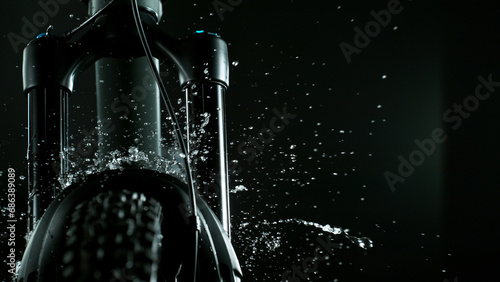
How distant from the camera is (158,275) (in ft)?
1.50

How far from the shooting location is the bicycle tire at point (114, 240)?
45 cm

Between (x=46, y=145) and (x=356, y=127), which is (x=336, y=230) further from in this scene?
(x=46, y=145)

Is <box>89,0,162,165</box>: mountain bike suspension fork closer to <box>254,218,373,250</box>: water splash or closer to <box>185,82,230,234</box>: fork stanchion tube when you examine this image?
<box>185,82,230,234</box>: fork stanchion tube

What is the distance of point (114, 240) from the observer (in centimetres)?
46

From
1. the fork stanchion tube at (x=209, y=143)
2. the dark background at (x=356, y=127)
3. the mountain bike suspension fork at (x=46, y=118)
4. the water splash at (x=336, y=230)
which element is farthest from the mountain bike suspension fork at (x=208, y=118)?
the water splash at (x=336, y=230)

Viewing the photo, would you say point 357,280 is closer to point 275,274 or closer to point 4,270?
point 275,274

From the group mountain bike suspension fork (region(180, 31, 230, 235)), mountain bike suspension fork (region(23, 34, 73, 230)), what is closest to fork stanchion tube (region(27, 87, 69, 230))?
mountain bike suspension fork (region(23, 34, 73, 230))

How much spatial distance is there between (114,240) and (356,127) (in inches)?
44.4

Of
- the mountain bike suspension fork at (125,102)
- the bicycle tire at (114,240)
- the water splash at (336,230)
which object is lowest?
the bicycle tire at (114,240)

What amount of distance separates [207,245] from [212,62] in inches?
11.2

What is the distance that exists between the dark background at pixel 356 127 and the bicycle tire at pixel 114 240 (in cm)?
88

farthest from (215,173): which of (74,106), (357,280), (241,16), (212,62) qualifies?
(357,280)

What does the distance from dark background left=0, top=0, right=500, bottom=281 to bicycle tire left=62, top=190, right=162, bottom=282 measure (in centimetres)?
88

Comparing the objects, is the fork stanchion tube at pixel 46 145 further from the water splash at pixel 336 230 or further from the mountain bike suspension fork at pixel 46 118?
the water splash at pixel 336 230
